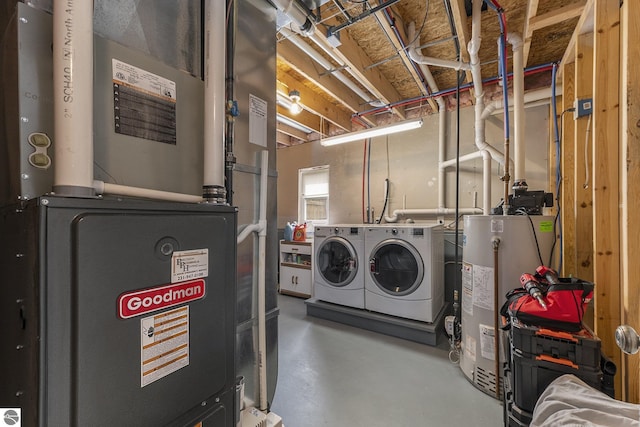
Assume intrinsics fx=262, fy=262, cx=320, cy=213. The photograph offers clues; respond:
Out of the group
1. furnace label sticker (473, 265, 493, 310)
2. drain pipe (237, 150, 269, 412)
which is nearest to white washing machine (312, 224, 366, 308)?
furnace label sticker (473, 265, 493, 310)

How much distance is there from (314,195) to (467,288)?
312 centimetres

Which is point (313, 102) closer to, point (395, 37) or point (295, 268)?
point (395, 37)

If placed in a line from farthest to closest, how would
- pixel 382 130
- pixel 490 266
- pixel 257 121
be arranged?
pixel 382 130 < pixel 490 266 < pixel 257 121

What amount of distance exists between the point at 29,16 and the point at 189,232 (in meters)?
0.67

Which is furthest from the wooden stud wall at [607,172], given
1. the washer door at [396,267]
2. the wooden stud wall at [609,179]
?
the washer door at [396,267]

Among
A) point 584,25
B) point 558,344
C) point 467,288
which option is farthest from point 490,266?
point 584,25

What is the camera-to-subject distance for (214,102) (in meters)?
0.98

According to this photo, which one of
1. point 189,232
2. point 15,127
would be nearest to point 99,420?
point 189,232

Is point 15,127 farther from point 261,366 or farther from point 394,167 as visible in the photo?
point 394,167

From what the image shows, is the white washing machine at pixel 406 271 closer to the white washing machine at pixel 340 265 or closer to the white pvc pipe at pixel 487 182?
the white washing machine at pixel 340 265

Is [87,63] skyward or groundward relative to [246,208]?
skyward

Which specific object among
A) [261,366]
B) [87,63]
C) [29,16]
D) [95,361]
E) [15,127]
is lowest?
[261,366]

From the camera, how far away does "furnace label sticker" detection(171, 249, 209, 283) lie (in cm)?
67

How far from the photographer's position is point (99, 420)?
1.77 feet
